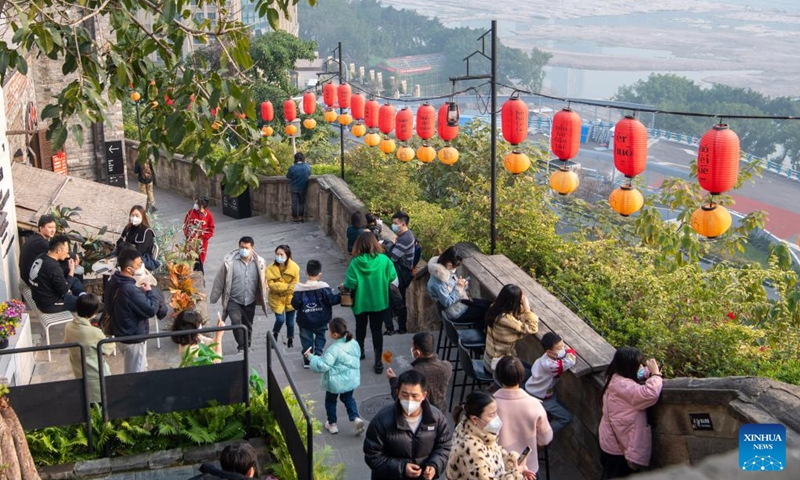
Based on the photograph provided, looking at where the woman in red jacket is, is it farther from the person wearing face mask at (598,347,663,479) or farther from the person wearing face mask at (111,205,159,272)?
the person wearing face mask at (598,347,663,479)

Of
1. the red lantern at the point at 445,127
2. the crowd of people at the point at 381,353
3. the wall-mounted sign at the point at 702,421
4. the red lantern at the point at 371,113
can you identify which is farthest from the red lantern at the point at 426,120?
the wall-mounted sign at the point at 702,421

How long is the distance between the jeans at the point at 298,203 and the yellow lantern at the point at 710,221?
9.34 metres

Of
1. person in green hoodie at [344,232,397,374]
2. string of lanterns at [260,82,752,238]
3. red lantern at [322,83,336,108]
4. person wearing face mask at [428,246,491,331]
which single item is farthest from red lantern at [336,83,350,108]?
person wearing face mask at [428,246,491,331]

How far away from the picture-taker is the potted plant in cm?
749

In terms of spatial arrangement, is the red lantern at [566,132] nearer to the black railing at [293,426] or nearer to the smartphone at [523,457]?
the black railing at [293,426]

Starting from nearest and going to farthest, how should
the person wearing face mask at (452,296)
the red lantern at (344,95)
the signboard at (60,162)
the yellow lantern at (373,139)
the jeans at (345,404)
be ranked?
the jeans at (345,404) < the person wearing face mask at (452,296) < the yellow lantern at (373,139) < the signboard at (60,162) < the red lantern at (344,95)

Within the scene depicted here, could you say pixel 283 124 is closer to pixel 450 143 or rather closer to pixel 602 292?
pixel 450 143

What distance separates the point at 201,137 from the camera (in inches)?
260

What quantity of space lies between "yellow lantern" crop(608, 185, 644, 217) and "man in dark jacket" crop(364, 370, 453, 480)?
15.2ft

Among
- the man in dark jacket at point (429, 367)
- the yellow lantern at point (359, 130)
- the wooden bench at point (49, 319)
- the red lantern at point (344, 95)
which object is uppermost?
the red lantern at point (344, 95)

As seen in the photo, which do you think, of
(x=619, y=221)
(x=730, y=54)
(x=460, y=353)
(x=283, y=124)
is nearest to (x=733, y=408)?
(x=460, y=353)

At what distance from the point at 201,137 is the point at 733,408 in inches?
163

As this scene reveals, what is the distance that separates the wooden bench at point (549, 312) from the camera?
6.93 m

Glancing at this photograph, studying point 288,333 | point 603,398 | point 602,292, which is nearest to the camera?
point 603,398
